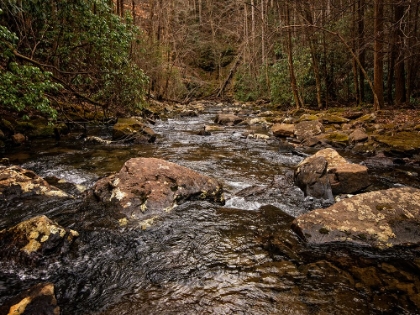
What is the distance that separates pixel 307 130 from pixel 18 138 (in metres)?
10.2

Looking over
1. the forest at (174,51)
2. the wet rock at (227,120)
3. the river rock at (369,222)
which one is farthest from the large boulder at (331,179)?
the wet rock at (227,120)

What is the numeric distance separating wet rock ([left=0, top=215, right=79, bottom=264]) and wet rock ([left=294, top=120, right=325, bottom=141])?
29.7 feet

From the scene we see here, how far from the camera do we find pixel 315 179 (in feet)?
17.6

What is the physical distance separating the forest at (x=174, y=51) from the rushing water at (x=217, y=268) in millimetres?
4319

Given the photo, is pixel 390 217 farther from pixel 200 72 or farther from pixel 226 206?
pixel 200 72

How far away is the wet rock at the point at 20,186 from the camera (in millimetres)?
4805

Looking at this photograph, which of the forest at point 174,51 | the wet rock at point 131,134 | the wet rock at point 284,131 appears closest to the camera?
the forest at point 174,51

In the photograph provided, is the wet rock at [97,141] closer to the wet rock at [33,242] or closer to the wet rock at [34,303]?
the wet rock at [33,242]

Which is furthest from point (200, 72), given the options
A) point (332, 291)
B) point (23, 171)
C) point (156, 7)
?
point (332, 291)

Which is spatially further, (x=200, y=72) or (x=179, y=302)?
(x=200, y=72)

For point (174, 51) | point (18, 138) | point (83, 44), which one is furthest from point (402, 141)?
point (174, 51)

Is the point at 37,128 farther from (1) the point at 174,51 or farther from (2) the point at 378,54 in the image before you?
(1) the point at 174,51

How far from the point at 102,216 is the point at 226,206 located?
2.05 meters

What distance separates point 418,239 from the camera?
12.1ft
